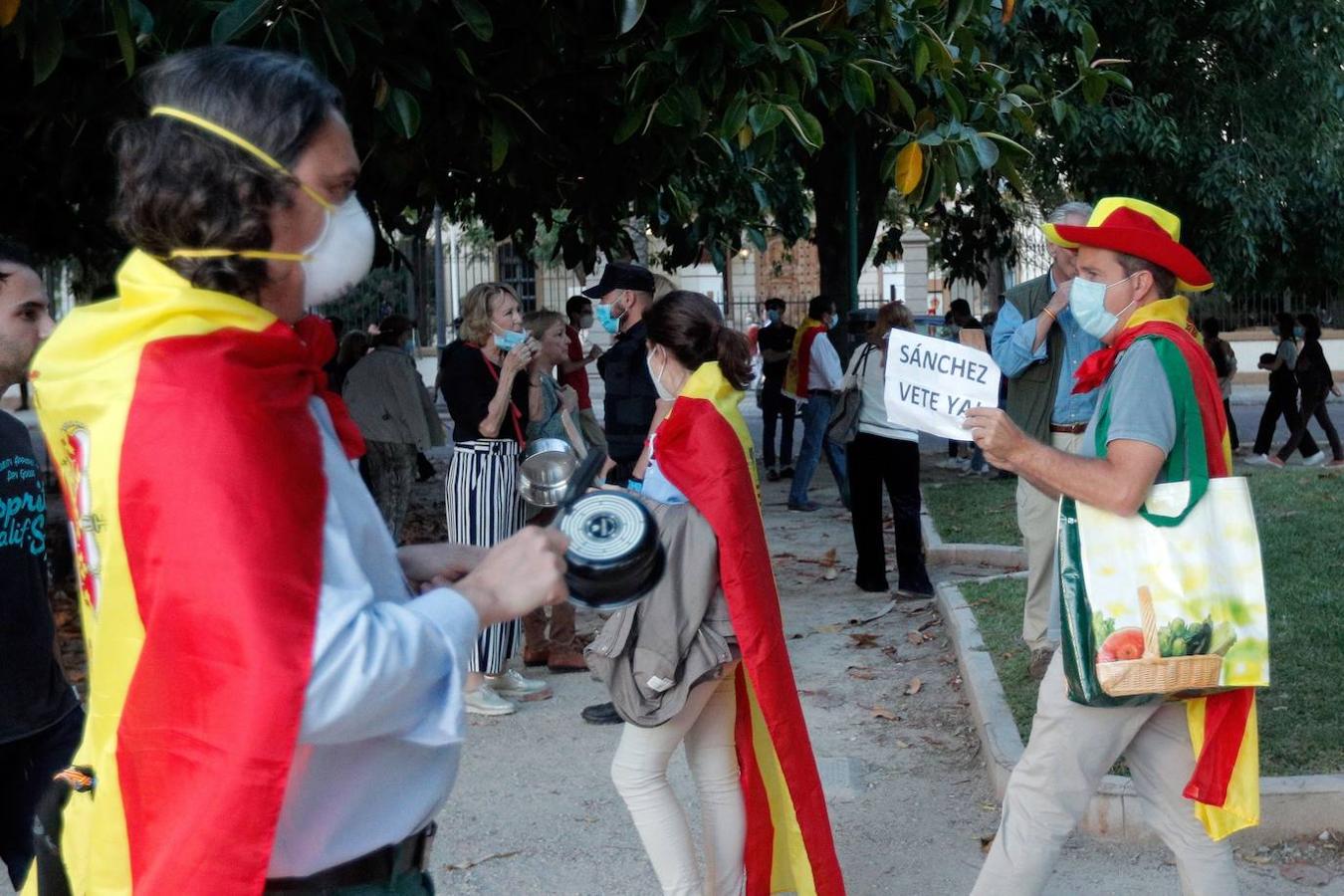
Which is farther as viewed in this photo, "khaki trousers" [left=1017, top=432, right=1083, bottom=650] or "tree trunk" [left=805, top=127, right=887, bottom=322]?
"tree trunk" [left=805, top=127, right=887, bottom=322]

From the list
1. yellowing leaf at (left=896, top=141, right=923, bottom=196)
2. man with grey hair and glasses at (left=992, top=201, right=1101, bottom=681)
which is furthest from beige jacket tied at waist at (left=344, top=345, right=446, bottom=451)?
yellowing leaf at (left=896, top=141, right=923, bottom=196)

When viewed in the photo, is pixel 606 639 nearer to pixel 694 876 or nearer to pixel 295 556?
pixel 694 876

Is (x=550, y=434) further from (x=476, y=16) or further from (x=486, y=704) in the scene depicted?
(x=476, y=16)

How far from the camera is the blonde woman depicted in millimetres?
7039

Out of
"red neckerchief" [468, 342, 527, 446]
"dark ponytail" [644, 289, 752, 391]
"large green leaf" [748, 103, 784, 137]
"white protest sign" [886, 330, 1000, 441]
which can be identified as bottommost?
"red neckerchief" [468, 342, 527, 446]

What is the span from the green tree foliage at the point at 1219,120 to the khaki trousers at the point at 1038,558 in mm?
9033

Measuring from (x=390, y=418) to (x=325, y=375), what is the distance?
873 centimetres

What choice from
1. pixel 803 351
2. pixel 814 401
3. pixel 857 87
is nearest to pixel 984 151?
pixel 857 87

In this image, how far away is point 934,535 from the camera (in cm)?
1098

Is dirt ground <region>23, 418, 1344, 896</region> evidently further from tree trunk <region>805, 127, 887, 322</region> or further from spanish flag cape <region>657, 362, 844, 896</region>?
tree trunk <region>805, 127, 887, 322</region>

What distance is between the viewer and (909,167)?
19.2 feet

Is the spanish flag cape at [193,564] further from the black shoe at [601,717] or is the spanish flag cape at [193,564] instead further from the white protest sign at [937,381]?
the black shoe at [601,717]

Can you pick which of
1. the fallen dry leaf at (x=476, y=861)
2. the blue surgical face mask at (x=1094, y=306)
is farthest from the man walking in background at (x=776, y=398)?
the blue surgical face mask at (x=1094, y=306)

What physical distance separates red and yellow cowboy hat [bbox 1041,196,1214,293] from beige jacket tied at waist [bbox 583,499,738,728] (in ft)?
4.24
